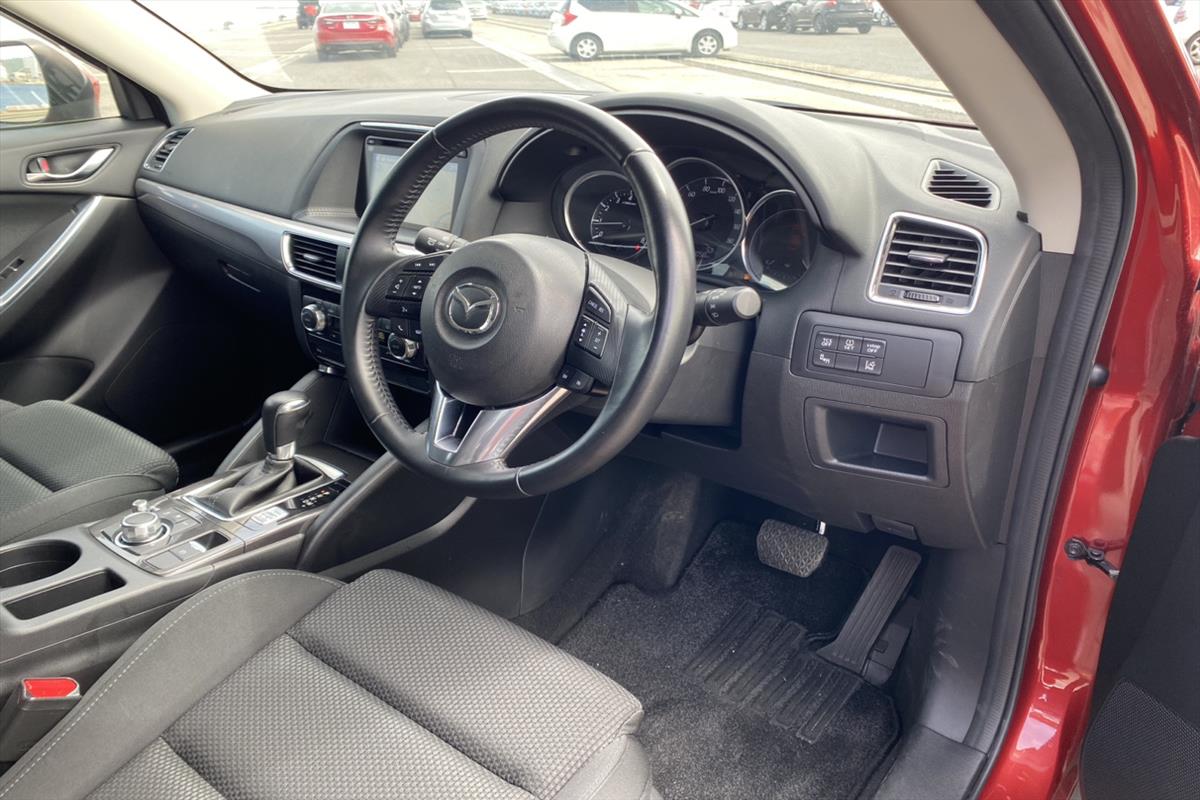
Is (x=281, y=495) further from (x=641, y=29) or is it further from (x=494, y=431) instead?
(x=641, y=29)

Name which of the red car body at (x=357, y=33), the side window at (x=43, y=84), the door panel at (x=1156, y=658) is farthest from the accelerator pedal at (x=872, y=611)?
the side window at (x=43, y=84)

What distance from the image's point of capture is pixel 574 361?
123cm

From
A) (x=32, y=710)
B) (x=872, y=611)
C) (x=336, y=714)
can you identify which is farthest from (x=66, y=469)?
(x=872, y=611)

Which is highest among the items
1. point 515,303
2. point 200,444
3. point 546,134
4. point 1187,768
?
point 546,134

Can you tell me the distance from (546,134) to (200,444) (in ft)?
4.99

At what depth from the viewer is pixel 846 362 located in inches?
57.4

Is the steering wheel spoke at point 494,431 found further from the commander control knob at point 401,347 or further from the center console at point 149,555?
the center console at point 149,555

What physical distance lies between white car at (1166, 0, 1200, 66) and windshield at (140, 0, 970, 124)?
25 centimetres

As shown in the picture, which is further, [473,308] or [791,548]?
[791,548]

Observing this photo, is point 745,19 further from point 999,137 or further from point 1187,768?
point 1187,768

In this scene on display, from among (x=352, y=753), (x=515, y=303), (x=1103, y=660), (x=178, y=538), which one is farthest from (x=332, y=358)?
(x=1103, y=660)

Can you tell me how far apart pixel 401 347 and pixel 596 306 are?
1.35 feet

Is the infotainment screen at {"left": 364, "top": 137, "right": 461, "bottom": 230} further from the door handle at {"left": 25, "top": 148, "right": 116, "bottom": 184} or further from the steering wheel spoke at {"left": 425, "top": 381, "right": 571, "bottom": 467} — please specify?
the door handle at {"left": 25, "top": 148, "right": 116, "bottom": 184}

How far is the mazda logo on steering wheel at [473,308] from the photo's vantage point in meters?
1.22
